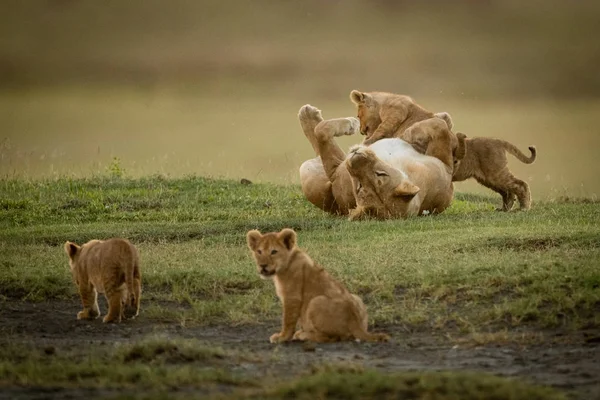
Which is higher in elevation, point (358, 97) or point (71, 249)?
point (358, 97)

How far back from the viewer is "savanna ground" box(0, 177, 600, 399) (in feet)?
22.5

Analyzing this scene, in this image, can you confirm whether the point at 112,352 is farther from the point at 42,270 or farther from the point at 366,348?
the point at 42,270

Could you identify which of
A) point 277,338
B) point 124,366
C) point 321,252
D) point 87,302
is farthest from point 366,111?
point 124,366

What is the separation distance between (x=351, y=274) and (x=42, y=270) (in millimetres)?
2988

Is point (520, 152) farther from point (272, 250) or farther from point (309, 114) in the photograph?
point (272, 250)

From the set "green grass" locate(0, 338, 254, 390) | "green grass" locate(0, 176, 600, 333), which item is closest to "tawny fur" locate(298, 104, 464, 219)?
"green grass" locate(0, 176, 600, 333)

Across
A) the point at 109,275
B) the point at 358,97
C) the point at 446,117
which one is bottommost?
the point at 109,275

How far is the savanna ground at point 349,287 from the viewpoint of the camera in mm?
6848

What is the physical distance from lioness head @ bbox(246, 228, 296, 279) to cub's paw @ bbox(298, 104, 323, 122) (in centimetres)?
758

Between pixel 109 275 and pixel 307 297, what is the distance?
5.61ft

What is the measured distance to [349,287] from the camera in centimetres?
1018

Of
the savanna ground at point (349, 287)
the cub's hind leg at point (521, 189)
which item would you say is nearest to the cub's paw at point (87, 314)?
the savanna ground at point (349, 287)

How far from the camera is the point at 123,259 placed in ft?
29.5

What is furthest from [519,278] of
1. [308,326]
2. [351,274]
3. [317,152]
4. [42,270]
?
[317,152]
